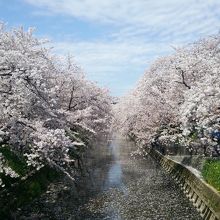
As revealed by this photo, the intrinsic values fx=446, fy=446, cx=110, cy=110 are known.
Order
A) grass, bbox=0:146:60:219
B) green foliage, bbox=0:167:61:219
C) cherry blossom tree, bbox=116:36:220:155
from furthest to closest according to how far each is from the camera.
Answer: grass, bbox=0:146:60:219 → green foliage, bbox=0:167:61:219 → cherry blossom tree, bbox=116:36:220:155

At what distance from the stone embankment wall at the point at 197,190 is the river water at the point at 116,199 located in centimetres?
48

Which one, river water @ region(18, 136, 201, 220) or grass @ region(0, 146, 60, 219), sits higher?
grass @ region(0, 146, 60, 219)

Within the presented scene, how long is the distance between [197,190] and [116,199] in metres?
4.96

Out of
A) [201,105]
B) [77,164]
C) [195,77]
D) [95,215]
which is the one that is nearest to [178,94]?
[195,77]

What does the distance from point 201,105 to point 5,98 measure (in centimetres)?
784

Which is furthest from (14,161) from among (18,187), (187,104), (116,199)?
(187,104)

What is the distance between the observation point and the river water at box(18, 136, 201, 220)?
23359mm

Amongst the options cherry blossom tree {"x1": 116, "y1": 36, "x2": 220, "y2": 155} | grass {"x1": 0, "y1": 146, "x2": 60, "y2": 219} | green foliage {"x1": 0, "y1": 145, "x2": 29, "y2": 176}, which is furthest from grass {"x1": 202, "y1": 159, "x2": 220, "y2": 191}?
green foliage {"x1": 0, "y1": 145, "x2": 29, "y2": 176}

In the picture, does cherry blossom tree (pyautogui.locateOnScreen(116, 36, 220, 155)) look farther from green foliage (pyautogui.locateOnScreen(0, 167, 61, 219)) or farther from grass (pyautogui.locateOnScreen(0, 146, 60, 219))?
green foliage (pyautogui.locateOnScreen(0, 167, 61, 219))

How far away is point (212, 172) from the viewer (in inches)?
928

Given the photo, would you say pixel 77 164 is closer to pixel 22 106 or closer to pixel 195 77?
pixel 195 77

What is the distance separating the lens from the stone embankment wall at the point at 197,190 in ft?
68.5

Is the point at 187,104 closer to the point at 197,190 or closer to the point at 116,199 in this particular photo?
the point at 197,190

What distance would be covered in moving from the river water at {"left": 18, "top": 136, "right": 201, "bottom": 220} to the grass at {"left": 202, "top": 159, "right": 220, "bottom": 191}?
6.26 ft
